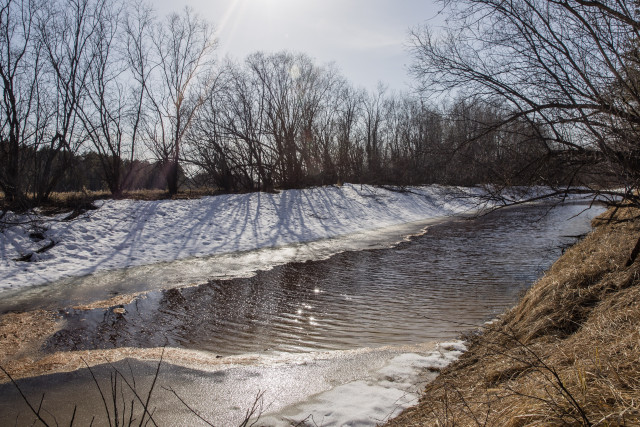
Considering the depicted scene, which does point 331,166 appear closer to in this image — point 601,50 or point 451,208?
point 451,208

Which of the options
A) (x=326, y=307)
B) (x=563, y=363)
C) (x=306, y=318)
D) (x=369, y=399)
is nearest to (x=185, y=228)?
(x=326, y=307)

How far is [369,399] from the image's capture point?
4.00 m

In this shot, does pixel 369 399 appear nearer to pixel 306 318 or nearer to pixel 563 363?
pixel 563 363

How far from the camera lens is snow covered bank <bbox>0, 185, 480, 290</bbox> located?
11.1 m

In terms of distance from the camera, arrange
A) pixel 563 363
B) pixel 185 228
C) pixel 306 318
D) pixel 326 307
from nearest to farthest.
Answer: pixel 563 363 < pixel 306 318 < pixel 326 307 < pixel 185 228

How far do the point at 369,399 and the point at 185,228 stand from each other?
45.8 feet

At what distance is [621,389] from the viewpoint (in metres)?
2.20

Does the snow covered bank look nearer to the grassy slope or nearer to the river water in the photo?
the grassy slope

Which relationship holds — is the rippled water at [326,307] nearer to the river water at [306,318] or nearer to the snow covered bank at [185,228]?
the river water at [306,318]

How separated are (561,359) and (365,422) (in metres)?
1.67

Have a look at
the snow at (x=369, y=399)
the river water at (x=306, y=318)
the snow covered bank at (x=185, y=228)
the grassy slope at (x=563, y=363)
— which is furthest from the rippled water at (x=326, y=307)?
the snow covered bank at (x=185, y=228)

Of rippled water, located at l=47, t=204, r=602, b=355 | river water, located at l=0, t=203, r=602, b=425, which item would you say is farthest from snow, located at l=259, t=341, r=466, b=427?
A: rippled water, located at l=47, t=204, r=602, b=355

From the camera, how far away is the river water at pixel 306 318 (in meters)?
4.63

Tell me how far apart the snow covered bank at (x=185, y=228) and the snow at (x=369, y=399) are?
242 centimetres
